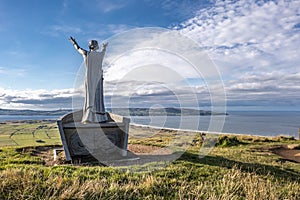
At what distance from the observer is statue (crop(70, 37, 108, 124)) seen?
10234 mm

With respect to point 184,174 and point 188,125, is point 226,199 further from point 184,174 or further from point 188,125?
point 188,125

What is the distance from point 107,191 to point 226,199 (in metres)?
2.11

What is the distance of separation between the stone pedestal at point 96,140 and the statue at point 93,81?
75 centimetres

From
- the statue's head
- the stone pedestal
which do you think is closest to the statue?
the statue's head

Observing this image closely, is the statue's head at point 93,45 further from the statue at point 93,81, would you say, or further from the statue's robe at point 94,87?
the statue's robe at point 94,87

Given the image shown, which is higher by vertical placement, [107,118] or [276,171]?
[107,118]

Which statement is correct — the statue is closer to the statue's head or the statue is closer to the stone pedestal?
the statue's head

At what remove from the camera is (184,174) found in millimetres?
6777

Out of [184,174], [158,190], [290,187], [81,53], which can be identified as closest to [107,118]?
[81,53]

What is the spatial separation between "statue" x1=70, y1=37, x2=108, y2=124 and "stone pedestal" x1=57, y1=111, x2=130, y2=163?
75 cm

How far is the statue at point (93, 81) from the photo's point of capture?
1023 centimetres

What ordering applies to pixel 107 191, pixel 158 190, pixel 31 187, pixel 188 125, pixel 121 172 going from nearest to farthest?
pixel 31 187 → pixel 107 191 → pixel 158 190 → pixel 121 172 → pixel 188 125

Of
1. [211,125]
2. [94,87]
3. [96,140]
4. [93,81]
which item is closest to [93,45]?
[93,81]

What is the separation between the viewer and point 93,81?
34.2 feet
